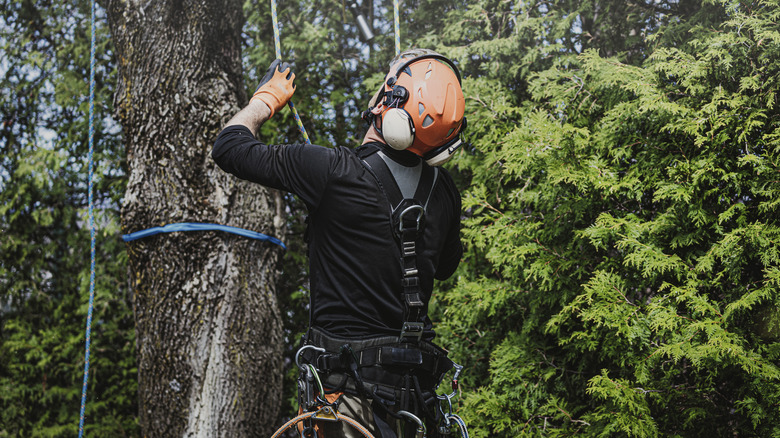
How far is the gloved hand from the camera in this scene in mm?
2383

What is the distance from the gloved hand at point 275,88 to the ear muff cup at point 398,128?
0.46 meters

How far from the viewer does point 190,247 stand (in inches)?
145

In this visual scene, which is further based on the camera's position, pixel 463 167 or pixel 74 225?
pixel 74 225

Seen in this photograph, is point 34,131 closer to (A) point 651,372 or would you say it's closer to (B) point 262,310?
(B) point 262,310

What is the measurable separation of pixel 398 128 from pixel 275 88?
1.92 feet


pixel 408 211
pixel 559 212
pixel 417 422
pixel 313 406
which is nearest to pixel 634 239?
pixel 559 212

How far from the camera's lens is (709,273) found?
3.06 m

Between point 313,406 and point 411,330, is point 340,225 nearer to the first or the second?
point 411,330

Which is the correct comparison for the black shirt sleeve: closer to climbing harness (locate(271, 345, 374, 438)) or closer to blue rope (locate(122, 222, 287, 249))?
climbing harness (locate(271, 345, 374, 438))

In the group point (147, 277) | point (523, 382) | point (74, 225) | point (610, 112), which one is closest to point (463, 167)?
point (610, 112)

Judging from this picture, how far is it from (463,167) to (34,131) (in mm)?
4592

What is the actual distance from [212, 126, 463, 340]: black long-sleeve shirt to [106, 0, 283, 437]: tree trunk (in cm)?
163

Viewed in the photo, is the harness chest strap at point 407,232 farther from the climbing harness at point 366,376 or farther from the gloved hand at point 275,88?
the gloved hand at point 275,88

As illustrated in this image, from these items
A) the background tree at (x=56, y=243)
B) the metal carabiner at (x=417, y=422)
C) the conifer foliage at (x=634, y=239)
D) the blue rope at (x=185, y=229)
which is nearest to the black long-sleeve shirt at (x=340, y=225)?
the metal carabiner at (x=417, y=422)
